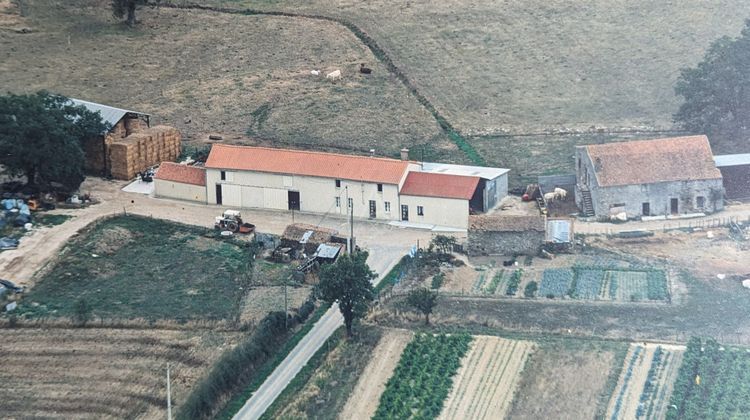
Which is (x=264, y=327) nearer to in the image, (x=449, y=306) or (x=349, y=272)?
(x=349, y=272)

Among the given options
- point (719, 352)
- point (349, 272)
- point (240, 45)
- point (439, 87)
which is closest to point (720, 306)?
point (719, 352)

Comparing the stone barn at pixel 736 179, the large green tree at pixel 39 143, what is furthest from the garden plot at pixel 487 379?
the large green tree at pixel 39 143

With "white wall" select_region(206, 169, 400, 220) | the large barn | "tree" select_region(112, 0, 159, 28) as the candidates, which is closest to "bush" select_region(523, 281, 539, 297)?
the large barn

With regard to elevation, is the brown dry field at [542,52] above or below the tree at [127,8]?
below

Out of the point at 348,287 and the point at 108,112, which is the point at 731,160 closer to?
the point at 348,287

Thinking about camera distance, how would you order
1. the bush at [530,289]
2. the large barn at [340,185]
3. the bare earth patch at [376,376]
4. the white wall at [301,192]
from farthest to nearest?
the white wall at [301,192] → the large barn at [340,185] → the bush at [530,289] → the bare earth patch at [376,376]

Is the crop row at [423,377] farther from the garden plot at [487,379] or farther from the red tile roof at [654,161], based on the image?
the red tile roof at [654,161]

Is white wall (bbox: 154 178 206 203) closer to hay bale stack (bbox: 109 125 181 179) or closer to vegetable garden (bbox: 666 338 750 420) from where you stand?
hay bale stack (bbox: 109 125 181 179)
